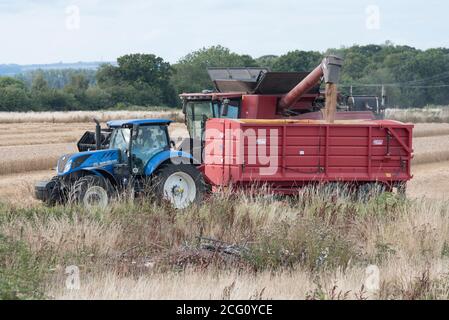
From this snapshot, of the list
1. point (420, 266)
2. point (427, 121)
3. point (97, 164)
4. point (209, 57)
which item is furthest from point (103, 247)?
point (209, 57)

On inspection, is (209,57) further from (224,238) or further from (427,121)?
(224,238)

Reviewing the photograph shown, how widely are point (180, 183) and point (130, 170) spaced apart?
1.00 metres

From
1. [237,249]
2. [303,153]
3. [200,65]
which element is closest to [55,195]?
[303,153]

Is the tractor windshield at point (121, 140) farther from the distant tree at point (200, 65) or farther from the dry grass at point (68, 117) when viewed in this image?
the distant tree at point (200, 65)

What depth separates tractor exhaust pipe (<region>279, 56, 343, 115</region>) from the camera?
1808cm

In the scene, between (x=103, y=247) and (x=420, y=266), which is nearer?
(x=420, y=266)

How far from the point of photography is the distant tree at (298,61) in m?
81.1

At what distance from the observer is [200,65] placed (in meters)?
68.2

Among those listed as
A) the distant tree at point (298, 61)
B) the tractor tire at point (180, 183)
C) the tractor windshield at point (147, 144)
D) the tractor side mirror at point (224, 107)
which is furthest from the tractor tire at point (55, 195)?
the distant tree at point (298, 61)

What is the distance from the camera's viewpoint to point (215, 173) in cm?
1744

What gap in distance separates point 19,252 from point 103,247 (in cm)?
148

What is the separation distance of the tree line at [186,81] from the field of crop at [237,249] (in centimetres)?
3477

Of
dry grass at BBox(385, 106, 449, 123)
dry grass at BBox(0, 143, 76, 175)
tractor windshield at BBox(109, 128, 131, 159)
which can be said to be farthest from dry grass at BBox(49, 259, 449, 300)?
dry grass at BBox(385, 106, 449, 123)

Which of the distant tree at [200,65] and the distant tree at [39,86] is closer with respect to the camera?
the distant tree at [200,65]
